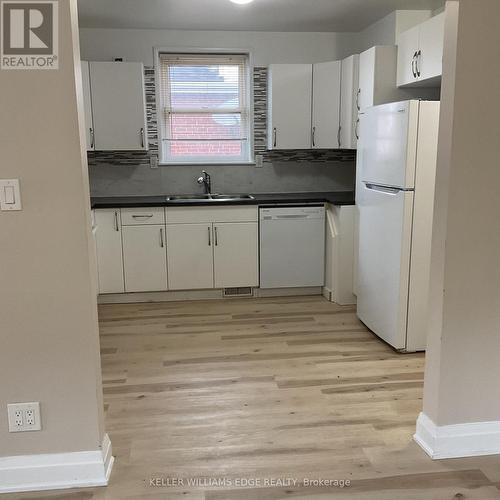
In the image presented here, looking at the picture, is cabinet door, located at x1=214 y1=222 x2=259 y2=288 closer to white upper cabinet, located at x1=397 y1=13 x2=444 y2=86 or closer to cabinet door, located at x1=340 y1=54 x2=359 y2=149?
cabinet door, located at x1=340 y1=54 x2=359 y2=149

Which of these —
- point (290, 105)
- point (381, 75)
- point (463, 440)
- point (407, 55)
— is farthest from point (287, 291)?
point (463, 440)

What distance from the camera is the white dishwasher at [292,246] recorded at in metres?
4.44

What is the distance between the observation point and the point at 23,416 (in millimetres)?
1986

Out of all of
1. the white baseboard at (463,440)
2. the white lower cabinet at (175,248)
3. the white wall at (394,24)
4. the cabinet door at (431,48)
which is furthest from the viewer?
the white lower cabinet at (175,248)

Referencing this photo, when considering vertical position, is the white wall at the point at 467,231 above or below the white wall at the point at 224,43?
below

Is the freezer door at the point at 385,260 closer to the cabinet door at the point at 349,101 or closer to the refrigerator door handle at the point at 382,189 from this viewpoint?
the refrigerator door handle at the point at 382,189

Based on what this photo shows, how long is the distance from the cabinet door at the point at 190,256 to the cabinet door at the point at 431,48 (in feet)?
6.81

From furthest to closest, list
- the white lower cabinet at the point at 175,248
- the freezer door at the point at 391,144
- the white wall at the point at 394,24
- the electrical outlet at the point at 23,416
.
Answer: the white lower cabinet at the point at 175,248, the white wall at the point at 394,24, the freezer door at the point at 391,144, the electrical outlet at the point at 23,416

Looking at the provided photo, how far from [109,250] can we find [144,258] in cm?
30

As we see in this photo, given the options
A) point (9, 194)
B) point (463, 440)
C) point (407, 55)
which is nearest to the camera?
point (9, 194)

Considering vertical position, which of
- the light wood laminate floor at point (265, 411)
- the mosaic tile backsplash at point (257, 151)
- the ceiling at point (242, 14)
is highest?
the ceiling at point (242, 14)

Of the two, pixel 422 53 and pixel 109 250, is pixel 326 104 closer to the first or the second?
pixel 422 53

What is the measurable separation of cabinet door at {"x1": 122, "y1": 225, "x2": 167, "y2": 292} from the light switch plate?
2.46m

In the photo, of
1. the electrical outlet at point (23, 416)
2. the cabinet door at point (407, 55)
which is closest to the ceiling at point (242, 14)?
the cabinet door at point (407, 55)
